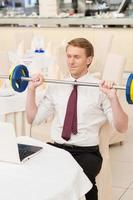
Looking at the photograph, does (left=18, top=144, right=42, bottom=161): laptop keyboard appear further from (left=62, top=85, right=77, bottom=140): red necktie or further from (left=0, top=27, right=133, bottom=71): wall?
(left=0, top=27, right=133, bottom=71): wall

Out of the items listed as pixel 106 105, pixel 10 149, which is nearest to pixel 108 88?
pixel 106 105

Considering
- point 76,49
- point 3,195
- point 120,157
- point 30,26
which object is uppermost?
point 76,49

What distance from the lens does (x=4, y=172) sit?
1.86m

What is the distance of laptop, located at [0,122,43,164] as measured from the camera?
1.86 meters

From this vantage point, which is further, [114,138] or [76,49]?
[114,138]

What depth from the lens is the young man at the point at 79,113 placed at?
2600mm

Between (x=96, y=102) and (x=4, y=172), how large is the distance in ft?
3.04

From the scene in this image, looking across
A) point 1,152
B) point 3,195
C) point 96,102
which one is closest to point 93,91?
point 96,102

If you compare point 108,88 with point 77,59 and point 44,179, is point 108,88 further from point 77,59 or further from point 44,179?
point 44,179

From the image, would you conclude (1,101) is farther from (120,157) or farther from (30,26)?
(30,26)

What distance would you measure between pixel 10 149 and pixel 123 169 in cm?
218

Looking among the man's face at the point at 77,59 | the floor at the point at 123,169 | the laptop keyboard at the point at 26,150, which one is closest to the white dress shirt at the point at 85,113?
the man's face at the point at 77,59

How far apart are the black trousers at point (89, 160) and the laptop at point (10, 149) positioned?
556mm

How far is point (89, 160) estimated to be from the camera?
2594 millimetres
